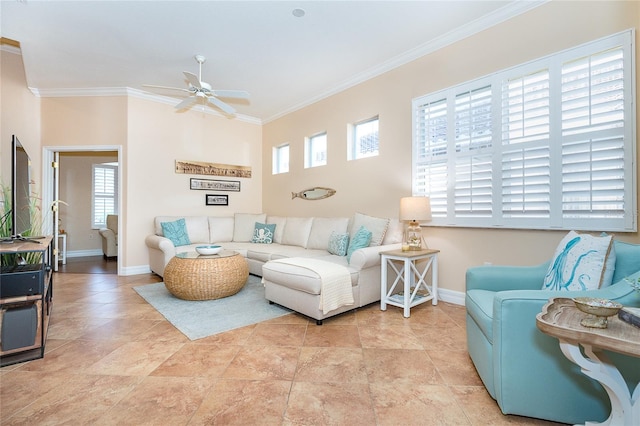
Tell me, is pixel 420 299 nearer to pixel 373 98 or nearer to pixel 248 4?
pixel 373 98

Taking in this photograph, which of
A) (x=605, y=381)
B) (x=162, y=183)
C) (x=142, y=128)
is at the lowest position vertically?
(x=605, y=381)

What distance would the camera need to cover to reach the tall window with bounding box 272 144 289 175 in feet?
19.2

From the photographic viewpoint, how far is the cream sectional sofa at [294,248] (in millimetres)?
2801

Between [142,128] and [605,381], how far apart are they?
585 cm

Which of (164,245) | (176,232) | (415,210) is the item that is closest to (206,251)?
(164,245)

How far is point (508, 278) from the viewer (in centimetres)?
198

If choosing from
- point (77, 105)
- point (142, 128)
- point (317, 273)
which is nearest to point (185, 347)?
point (317, 273)

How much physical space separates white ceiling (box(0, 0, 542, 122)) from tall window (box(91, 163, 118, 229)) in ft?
9.73

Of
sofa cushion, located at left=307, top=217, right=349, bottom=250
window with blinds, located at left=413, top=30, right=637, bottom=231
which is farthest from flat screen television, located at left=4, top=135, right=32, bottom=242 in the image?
window with blinds, located at left=413, top=30, right=637, bottom=231

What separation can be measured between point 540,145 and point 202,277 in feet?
11.7

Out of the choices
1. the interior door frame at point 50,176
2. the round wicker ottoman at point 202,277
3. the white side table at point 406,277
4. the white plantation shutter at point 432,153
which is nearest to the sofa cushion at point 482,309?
the white side table at point 406,277

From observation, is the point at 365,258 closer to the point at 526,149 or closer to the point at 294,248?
the point at 294,248

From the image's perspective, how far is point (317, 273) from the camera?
2.62 m

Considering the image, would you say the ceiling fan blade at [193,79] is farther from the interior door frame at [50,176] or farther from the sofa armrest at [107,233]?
the sofa armrest at [107,233]
